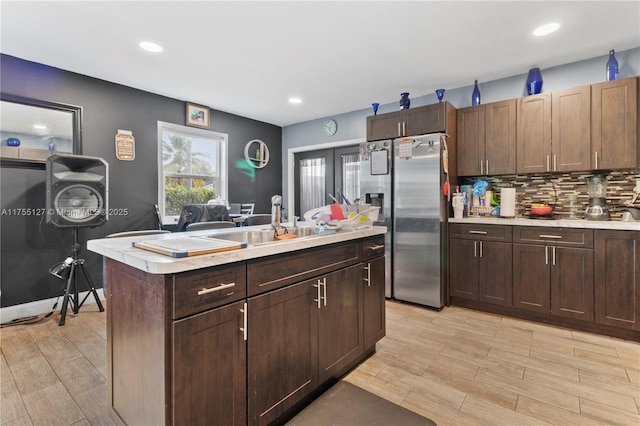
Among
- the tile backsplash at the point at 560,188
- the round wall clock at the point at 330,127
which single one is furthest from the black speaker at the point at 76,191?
the tile backsplash at the point at 560,188

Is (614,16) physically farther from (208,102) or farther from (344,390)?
(208,102)

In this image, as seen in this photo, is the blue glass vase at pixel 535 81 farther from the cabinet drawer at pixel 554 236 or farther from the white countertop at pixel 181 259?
the white countertop at pixel 181 259

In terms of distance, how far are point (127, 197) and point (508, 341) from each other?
164 inches

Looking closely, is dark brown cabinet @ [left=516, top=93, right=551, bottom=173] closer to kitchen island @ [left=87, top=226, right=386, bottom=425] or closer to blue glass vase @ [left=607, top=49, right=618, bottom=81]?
blue glass vase @ [left=607, top=49, right=618, bottom=81]

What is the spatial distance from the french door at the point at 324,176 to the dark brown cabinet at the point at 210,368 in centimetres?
365

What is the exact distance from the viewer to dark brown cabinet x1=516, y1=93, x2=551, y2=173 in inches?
118

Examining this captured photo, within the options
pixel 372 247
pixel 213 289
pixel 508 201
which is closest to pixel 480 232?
pixel 508 201

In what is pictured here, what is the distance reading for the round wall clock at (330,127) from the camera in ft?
16.1

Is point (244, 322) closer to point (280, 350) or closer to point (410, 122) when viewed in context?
point (280, 350)

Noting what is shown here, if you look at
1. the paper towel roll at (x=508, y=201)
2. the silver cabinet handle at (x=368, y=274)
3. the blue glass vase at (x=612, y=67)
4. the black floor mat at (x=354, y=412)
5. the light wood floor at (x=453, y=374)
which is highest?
the blue glass vase at (x=612, y=67)

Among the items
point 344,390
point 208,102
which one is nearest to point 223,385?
point 344,390

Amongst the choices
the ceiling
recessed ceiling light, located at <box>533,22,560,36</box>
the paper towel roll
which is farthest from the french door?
recessed ceiling light, located at <box>533,22,560,36</box>

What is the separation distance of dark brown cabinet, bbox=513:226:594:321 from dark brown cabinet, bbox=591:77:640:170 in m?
0.68

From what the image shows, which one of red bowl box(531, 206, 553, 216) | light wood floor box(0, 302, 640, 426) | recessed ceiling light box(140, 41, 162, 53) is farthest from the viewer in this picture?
red bowl box(531, 206, 553, 216)
